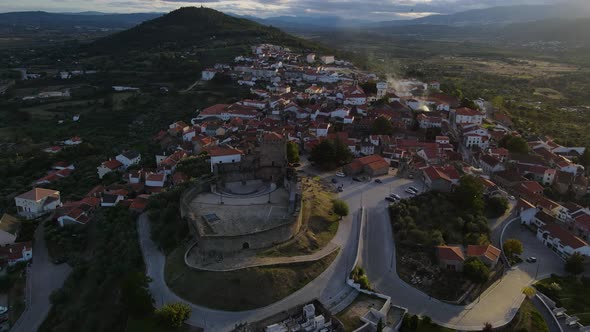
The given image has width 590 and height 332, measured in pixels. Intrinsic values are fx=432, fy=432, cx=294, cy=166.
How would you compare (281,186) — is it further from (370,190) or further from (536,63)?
(536,63)

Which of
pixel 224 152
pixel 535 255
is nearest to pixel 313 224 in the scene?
pixel 224 152

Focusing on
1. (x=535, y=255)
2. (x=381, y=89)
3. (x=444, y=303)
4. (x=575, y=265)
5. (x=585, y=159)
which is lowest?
(x=535, y=255)

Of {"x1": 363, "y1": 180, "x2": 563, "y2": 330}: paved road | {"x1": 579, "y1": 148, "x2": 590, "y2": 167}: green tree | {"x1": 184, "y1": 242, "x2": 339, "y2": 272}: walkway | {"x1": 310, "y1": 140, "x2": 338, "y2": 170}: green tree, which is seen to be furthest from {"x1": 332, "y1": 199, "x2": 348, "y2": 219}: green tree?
{"x1": 579, "y1": 148, "x2": 590, "y2": 167}: green tree

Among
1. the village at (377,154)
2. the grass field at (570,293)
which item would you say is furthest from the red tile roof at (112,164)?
the grass field at (570,293)

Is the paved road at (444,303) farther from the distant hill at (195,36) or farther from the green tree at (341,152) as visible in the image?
the distant hill at (195,36)

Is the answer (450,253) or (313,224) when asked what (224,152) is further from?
(450,253)

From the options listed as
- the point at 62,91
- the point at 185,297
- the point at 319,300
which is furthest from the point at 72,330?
the point at 62,91
